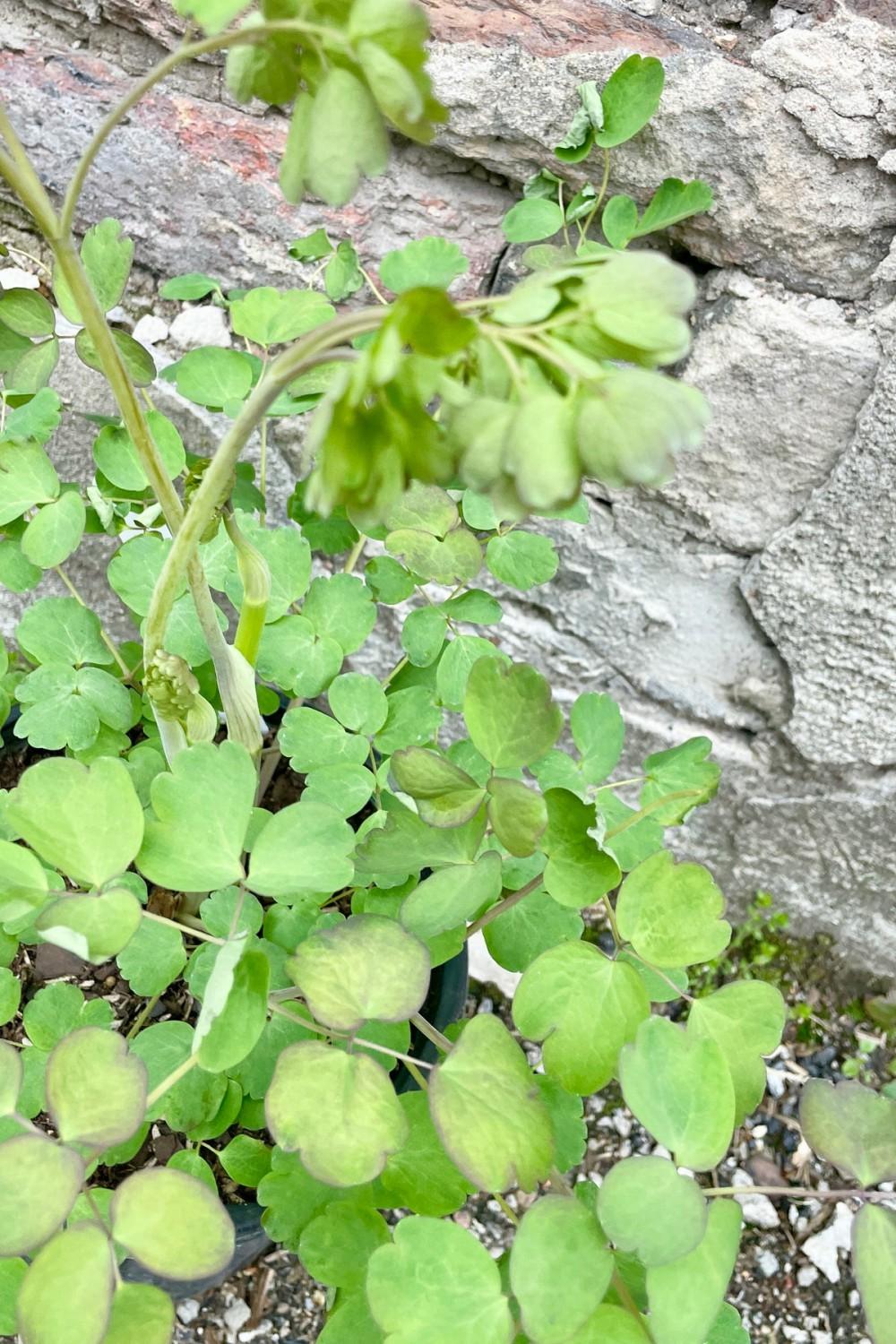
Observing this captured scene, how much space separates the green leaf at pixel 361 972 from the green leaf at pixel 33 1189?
130 mm

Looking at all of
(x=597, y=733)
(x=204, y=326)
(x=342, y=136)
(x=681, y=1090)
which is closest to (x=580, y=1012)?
(x=681, y=1090)

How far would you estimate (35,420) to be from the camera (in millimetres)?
740

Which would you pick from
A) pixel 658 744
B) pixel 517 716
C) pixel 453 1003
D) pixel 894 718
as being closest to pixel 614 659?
pixel 658 744

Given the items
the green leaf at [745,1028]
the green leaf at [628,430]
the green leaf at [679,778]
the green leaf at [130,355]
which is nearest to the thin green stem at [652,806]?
the green leaf at [679,778]

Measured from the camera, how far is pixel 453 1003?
85cm

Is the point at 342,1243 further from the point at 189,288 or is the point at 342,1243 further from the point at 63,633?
the point at 189,288

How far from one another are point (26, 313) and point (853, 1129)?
722 mm

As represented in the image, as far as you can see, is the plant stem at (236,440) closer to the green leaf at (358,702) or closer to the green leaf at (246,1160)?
the green leaf at (358,702)

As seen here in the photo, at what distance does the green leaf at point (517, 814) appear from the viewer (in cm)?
54

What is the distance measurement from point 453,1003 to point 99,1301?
443 mm

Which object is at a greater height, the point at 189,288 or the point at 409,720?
the point at 189,288

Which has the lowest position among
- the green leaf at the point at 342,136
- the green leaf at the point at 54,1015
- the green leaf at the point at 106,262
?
the green leaf at the point at 54,1015

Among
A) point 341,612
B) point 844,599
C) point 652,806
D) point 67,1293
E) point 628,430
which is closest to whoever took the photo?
point 628,430

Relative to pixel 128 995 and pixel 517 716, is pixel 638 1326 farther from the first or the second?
pixel 128 995
